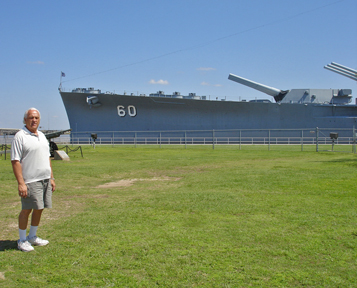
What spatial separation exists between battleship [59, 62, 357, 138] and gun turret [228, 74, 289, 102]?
9.38 ft

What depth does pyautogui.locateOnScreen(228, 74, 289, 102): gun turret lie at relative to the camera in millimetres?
38031

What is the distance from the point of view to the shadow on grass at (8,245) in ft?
11.5

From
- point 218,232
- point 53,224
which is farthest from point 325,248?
point 53,224

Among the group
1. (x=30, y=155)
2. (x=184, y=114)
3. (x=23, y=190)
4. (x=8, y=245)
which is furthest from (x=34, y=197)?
(x=184, y=114)

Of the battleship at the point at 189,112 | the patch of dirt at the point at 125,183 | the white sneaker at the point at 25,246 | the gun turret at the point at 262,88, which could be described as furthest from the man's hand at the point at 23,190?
the gun turret at the point at 262,88

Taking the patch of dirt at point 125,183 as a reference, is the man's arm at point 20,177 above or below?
above

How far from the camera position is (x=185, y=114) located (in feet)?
112

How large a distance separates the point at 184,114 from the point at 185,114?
4.1 inches

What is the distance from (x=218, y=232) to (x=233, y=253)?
681 millimetres

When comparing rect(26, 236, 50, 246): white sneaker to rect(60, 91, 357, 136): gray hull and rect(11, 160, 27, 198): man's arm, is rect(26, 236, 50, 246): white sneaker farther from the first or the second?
rect(60, 91, 357, 136): gray hull

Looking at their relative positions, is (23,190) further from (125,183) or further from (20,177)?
(125,183)

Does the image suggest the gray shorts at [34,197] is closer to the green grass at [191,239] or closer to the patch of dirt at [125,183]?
the green grass at [191,239]

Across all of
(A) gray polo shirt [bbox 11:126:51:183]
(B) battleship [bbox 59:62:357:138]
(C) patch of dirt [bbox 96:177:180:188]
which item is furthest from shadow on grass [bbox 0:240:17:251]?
(B) battleship [bbox 59:62:357:138]

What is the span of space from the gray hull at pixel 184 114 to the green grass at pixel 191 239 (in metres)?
27.0
